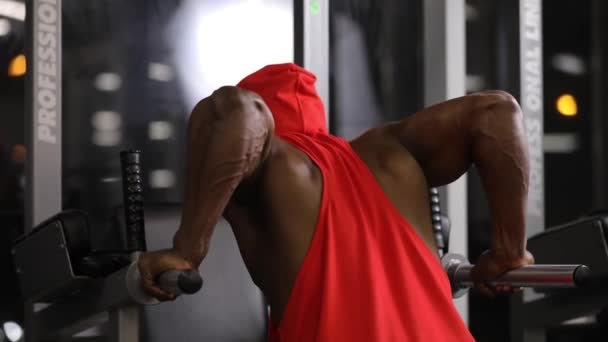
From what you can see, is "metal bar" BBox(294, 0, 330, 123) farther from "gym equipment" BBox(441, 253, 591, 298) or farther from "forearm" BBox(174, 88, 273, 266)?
"forearm" BBox(174, 88, 273, 266)

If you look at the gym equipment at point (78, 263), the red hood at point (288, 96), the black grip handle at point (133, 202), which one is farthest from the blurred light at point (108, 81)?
the red hood at point (288, 96)

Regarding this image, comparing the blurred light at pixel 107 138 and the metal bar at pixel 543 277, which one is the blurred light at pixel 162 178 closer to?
the blurred light at pixel 107 138

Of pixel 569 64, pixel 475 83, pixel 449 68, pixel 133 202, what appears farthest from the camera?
pixel 569 64

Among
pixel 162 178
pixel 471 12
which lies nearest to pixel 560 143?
pixel 471 12

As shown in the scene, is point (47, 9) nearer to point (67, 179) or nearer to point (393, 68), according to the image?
point (67, 179)

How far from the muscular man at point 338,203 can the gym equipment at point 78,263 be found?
552 millimetres

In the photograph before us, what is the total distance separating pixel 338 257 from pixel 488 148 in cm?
23

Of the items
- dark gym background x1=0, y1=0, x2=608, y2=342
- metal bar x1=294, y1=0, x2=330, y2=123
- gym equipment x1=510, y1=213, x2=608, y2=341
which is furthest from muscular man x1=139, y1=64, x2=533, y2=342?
metal bar x1=294, y1=0, x2=330, y2=123

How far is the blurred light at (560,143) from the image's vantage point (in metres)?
3.75

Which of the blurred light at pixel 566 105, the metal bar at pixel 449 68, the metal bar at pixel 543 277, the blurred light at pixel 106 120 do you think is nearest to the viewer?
the metal bar at pixel 543 277

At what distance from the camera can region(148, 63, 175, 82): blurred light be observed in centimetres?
291

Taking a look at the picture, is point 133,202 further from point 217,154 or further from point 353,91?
point 353,91

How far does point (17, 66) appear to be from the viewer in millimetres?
2674

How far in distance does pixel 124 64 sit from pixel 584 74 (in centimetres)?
188
